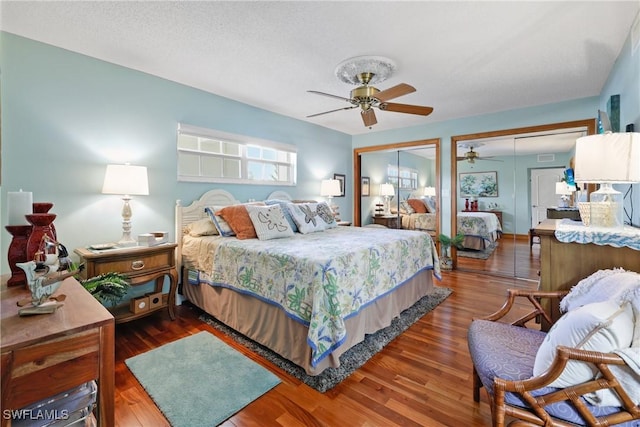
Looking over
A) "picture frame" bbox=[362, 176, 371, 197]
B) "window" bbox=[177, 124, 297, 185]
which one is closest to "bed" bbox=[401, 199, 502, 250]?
"picture frame" bbox=[362, 176, 371, 197]

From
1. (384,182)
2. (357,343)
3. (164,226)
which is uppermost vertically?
(384,182)

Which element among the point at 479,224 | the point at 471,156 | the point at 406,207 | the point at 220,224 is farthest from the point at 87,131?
the point at 479,224

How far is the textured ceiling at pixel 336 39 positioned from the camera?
1.92 metres

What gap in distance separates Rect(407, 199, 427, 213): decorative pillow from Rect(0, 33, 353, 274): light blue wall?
11.9 feet

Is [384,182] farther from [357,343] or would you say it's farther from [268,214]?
[357,343]

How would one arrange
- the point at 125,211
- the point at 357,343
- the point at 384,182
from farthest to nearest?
1. the point at 384,182
2. the point at 125,211
3. the point at 357,343

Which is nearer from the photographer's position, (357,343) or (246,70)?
→ (357,343)

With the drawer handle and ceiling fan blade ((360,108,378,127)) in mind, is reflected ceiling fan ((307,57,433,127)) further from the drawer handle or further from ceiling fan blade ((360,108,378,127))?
the drawer handle

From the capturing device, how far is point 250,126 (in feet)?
12.9

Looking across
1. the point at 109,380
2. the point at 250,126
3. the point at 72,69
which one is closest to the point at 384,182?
the point at 250,126

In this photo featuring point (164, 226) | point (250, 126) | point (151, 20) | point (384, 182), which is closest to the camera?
point (151, 20)

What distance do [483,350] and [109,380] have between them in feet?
5.27

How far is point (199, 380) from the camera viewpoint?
1.87 m

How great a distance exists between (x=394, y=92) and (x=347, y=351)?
2251mm
